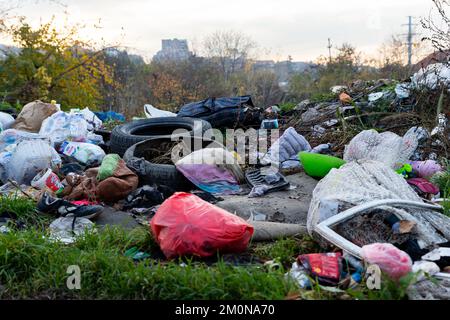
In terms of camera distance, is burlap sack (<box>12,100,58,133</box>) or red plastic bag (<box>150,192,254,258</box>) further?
burlap sack (<box>12,100,58,133</box>)

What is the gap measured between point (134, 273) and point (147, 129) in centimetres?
465

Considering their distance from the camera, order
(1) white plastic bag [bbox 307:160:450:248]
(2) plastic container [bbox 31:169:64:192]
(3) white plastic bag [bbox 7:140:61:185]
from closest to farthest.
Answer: (1) white plastic bag [bbox 307:160:450:248] < (2) plastic container [bbox 31:169:64:192] < (3) white plastic bag [bbox 7:140:61:185]

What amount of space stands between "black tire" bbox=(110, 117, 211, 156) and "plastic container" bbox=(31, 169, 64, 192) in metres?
1.34

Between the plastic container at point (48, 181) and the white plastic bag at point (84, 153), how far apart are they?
2.68 feet

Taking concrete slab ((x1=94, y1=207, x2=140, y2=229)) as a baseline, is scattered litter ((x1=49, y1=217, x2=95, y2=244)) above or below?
above

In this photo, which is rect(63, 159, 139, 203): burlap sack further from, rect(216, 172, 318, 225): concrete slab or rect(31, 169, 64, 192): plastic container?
rect(216, 172, 318, 225): concrete slab

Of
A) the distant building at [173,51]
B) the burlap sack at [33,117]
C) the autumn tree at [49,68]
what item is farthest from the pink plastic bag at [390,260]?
the distant building at [173,51]

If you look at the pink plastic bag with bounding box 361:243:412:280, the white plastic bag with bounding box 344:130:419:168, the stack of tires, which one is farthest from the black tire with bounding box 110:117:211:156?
the pink plastic bag with bounding box 361:243:412:280

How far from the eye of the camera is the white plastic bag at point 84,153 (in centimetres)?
601

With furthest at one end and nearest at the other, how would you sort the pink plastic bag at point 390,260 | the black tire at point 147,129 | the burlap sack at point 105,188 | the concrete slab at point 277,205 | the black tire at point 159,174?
the black tire at point 147,129
the black tire at point 159,174
the burlap sack at point 105,188
the concrete slab at point 277,205
the pink plastic bag at point 390,260

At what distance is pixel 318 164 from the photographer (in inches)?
208

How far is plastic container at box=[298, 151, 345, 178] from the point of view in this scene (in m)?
5.22

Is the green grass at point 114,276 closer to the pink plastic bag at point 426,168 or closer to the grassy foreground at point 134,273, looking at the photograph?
the grassy foreground at point 134,273
